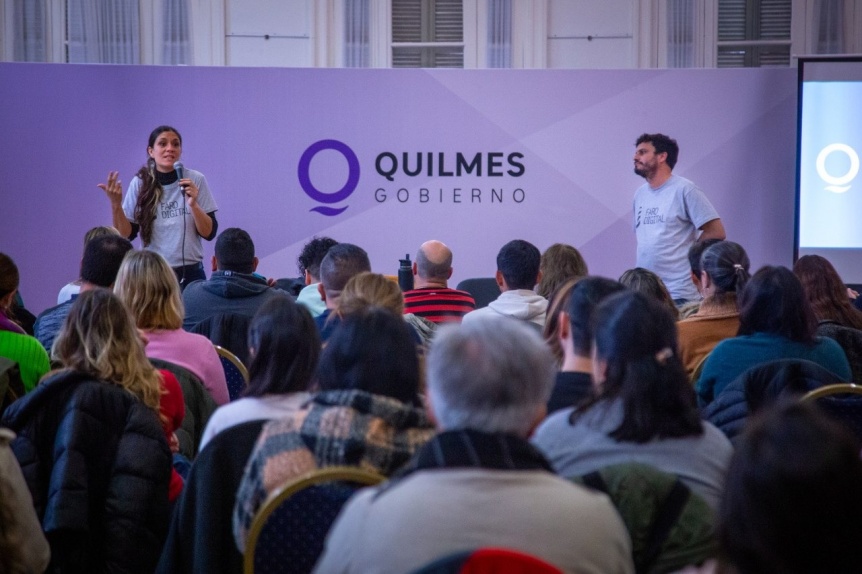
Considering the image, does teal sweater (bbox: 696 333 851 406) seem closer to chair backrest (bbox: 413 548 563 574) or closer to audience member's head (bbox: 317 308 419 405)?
audience member's head (bbox: 317 308 419 405)

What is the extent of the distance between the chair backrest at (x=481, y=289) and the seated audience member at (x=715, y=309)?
2.74m

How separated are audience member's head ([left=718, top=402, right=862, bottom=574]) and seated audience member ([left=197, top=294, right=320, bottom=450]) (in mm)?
1460

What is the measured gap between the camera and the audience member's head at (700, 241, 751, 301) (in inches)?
151

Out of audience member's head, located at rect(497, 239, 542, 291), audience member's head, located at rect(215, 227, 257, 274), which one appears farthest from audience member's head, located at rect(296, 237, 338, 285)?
audience member's head, located at rect(497, 239, 542, 291)

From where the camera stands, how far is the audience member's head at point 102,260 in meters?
4.05

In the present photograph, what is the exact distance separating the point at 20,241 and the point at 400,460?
229 inches

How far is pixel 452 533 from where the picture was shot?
1.37 metres

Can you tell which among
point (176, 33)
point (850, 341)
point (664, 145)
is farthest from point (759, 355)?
point (176, 33)

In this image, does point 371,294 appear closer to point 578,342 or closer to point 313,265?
point 578,342

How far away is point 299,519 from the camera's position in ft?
6.22

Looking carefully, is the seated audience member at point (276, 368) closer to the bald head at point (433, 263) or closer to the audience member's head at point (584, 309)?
the audience member's head at point (584, 309)

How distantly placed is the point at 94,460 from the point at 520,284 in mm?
2497

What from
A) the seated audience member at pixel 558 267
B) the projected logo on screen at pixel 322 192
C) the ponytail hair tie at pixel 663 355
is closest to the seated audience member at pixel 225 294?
the seated audience member at pixel 558 267

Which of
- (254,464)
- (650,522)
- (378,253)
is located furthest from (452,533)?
(378,253)
